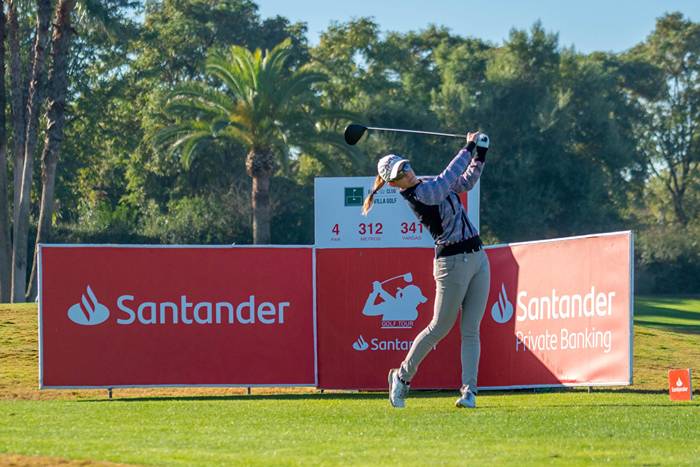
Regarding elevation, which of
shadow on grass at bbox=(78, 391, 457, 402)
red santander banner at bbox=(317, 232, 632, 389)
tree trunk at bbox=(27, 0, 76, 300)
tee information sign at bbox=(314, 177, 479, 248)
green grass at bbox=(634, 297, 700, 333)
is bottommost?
green grass at bbox=(634, 297, 700, 333)

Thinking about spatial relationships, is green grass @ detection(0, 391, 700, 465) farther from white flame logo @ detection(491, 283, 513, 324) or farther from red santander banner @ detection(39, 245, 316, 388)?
white flame logo @ detection(491, 283, 513, 324)

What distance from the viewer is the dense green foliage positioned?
180 feet

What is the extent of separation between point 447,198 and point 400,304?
350cm

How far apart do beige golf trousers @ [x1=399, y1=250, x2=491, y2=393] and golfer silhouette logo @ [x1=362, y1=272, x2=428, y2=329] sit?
2.96m

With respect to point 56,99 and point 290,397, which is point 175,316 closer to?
point 290,397

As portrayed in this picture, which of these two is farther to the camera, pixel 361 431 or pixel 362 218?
pixel 362 218

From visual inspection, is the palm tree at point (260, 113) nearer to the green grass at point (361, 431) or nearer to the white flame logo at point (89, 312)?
the white flame logo at point (89, 312)

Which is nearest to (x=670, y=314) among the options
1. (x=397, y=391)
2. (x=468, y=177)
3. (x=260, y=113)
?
(x=260, y=113)

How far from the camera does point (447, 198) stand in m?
9.85

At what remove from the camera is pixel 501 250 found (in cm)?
1311

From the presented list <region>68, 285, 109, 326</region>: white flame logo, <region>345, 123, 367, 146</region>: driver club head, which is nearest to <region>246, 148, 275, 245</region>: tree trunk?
<region>68, 285, 109, 326</region>: white flame logo

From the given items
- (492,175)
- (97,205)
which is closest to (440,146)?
(492,175)

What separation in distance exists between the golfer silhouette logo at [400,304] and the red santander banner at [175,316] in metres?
0.78

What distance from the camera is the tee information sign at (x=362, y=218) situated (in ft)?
44.5
